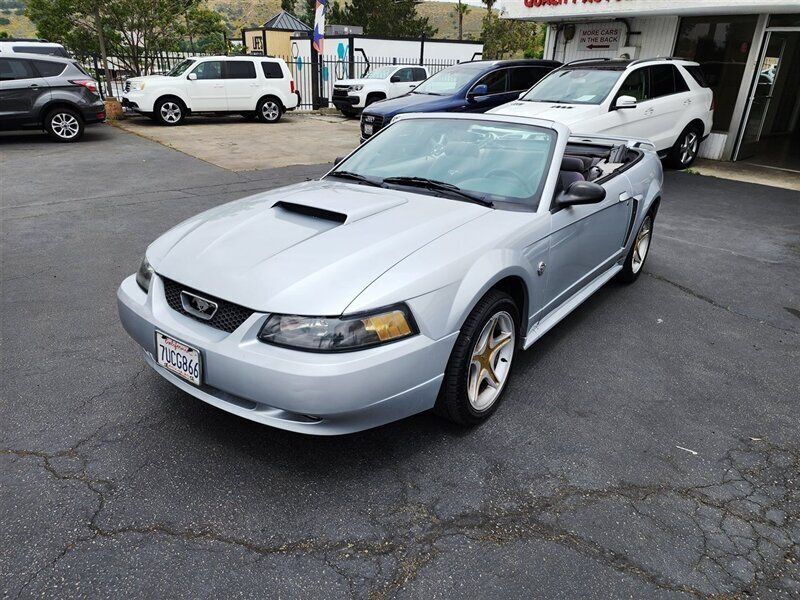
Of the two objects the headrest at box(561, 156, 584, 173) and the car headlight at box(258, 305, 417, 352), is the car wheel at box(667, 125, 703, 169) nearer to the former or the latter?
the headrest at box(561, 156, 584, 173)

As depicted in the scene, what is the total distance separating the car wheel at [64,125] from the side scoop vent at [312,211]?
10.8 meters

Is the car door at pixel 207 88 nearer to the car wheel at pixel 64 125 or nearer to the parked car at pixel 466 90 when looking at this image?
the car wheel at pixel 64 125

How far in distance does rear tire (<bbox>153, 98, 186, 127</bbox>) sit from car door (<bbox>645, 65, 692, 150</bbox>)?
36.8 ft

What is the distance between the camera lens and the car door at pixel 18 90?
10961 millimetres

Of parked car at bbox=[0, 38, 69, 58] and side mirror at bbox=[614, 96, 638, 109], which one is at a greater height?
parked car at bbox=[0, 38, 69, 58]

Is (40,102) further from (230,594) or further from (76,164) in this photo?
(230,594)

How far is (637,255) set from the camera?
5.22m

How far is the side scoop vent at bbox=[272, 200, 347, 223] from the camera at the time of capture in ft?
10.2

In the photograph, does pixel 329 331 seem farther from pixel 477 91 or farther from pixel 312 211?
pixel 477 91

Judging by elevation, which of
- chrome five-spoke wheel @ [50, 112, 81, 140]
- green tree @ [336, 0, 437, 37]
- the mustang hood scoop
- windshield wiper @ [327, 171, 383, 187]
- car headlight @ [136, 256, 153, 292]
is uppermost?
green tree @ [336, 0, 437, 37]

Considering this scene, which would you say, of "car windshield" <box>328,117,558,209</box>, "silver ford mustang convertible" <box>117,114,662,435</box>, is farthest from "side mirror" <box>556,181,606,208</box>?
"car windshield" <box>328,117,558,209</box>

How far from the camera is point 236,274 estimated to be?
2605mm

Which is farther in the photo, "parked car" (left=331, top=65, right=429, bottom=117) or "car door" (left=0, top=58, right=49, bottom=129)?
"parked car" (left=331, top=65, right=429, bottom=117)

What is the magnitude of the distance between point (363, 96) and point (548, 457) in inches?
661
